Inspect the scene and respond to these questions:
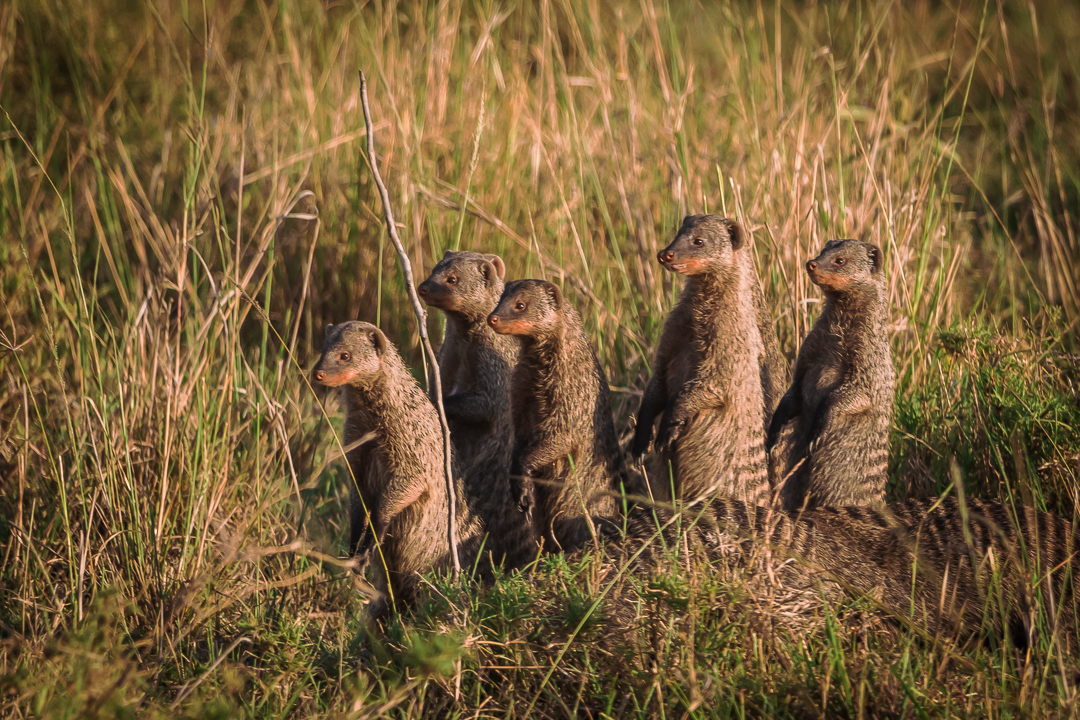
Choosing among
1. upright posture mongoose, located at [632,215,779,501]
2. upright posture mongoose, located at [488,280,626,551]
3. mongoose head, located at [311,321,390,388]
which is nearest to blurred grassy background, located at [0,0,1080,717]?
mongoose head, located at [311,321,390,388]

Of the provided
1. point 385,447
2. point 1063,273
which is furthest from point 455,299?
point 1063,273

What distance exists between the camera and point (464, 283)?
3426 mm

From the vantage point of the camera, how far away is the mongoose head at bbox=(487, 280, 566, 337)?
9.84 feet

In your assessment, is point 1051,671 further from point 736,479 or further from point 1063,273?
point 1063,273

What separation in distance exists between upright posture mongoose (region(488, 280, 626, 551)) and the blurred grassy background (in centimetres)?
64

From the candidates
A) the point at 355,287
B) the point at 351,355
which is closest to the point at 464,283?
the point at 351,355

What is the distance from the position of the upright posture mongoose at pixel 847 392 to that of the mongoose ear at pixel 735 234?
0.24 m

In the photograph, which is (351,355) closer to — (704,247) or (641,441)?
(641,441)

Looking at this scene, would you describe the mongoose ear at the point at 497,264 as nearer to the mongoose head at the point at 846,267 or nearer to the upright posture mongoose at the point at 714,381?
the upright posture mongoose at the point at 714,381

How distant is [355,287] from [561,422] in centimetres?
198

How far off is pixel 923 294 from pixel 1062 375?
68 centimetres

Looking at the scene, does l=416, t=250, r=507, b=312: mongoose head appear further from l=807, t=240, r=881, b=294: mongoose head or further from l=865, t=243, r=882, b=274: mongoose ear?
l=865, t=243, r=882, b=274: mongoose ear

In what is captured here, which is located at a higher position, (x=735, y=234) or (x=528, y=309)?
(x=735, y=234)

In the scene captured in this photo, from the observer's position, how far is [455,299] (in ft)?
11.2
